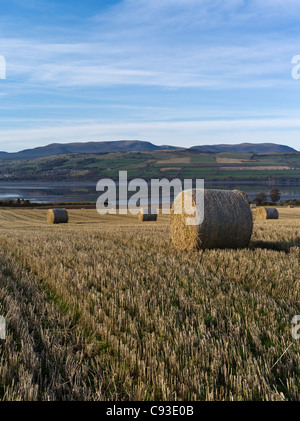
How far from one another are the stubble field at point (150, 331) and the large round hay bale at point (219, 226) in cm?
260

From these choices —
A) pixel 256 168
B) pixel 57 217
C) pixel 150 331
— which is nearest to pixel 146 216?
pixel 57 217

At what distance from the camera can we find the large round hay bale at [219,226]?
11.7 metres

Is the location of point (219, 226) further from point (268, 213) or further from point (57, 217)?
point (57, 217)

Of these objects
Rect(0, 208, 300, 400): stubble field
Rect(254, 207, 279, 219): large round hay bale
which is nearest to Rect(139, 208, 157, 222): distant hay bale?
Rect(254, 207, 279, 219): large round hay bale

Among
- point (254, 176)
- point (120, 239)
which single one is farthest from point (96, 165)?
point (120, 239)

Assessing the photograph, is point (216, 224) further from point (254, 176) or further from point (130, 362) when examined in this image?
point (254, 176)

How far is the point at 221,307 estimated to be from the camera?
5.73 meters

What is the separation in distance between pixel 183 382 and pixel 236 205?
29.1 ft

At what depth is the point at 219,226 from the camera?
11.7 m

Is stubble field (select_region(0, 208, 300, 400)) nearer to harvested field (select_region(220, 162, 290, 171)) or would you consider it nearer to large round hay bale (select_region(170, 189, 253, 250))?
large round hay bale (select_region(170, 189, 253, 250))

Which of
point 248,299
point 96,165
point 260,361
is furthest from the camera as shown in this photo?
point 96,165

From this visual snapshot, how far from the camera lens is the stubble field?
3.69 m

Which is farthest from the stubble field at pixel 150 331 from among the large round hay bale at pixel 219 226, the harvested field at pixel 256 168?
the harvested field at pixel 256 168

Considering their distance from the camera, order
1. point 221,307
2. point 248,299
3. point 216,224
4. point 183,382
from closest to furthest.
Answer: point 183,382 → point 221,307 → point 248,299 → point 216,224
